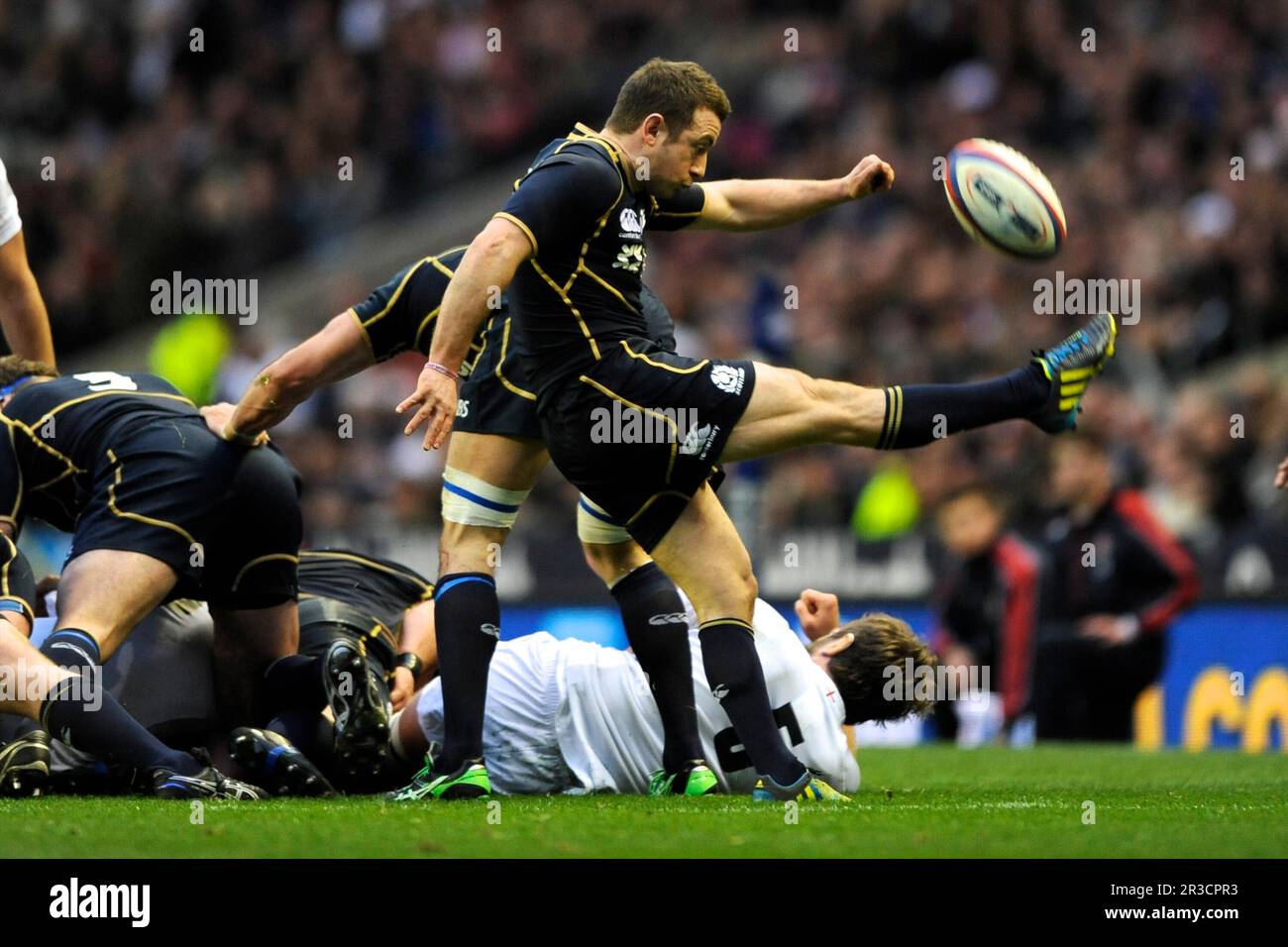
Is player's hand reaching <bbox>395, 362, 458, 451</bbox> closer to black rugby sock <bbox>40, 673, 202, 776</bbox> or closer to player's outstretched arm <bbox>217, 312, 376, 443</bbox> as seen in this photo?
player's outstretched arm <bbox>217, 312, 376, 443</bbox>

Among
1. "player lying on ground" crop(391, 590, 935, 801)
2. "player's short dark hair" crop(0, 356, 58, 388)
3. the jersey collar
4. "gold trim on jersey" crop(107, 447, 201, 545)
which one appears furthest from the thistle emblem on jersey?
"player's short dark hair" crop(0, 356, 58, 388)

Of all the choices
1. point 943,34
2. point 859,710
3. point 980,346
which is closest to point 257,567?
point 859,710

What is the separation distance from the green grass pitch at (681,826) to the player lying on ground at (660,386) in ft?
1.46

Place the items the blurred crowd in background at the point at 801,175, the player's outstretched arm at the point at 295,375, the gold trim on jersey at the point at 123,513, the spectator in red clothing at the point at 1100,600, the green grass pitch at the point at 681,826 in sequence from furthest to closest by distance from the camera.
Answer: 1. the blurred crowd in background at the point at 801,175
2. the spectator in red clothing at the point at 1100,600
3. the player's outstretched arm at the point at 295,375
4. the gold trim on jersey at the point at 123,513
5. the green grass pitch at the point at 681,826

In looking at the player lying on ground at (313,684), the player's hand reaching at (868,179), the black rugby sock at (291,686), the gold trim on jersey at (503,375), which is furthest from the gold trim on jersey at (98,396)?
the player's hand reaching at (868,179)

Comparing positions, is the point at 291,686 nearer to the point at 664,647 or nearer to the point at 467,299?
the point at 664,647

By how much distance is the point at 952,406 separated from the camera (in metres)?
5.32

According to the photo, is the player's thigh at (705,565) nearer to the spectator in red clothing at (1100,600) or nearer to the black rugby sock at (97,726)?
the black rugby sock at (97,726)

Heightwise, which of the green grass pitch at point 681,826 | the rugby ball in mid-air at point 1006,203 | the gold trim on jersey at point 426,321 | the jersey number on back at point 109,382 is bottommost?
the green grass pitch at point 681,826

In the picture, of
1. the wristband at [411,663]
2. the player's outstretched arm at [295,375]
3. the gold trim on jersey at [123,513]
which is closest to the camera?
the gold trim on jersey at [123,513]

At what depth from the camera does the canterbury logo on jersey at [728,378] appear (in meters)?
5.31

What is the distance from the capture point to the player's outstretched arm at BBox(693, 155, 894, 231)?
20.0 feet

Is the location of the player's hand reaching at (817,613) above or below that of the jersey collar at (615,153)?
below

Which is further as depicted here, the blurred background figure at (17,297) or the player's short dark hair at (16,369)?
the blurred background figure at (17,297)
